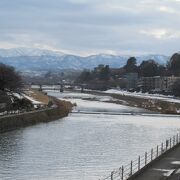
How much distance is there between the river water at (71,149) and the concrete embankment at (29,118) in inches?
45.4

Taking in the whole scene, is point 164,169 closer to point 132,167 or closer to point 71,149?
point 132,167

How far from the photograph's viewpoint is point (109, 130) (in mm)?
44844

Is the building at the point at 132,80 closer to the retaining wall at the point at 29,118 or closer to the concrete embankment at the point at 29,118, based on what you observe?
the concrete embankment at the point at 29,118

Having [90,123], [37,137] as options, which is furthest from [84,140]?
[90,123]

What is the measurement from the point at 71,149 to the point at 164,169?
11.5 m

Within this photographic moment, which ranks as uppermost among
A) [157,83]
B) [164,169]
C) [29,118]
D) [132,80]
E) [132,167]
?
[132,80]

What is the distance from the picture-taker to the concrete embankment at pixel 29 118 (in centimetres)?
4369

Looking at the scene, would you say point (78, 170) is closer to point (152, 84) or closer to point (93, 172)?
point (93, 172)

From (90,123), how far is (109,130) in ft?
24.3

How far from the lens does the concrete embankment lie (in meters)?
43.7

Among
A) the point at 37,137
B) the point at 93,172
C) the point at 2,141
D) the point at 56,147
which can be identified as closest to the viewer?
the point at 93,172

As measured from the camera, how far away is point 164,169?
2067cm

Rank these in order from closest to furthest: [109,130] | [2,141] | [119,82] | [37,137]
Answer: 1. [2,141]
2. [37,137]
3. [109,130]
4. [119,82]

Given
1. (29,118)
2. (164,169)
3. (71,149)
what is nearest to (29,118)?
(29,118)
